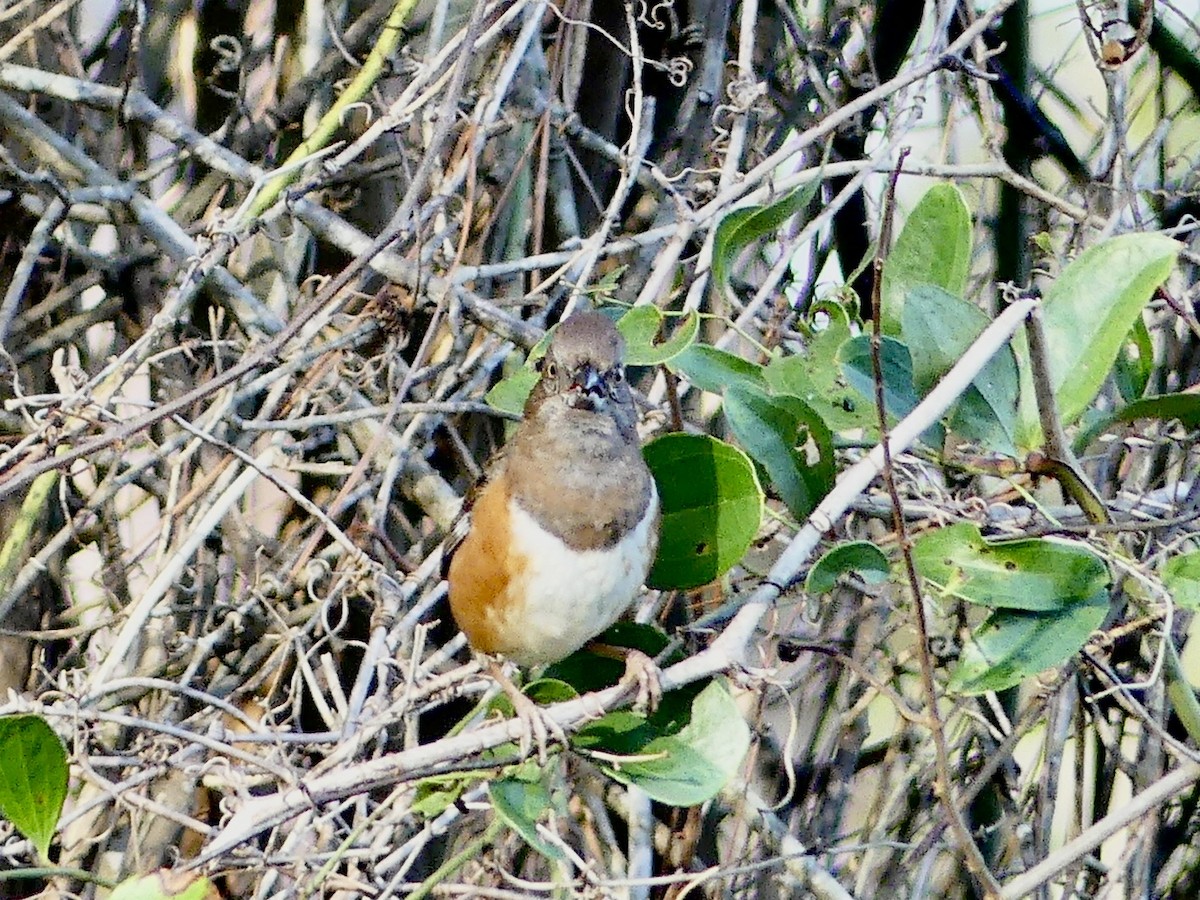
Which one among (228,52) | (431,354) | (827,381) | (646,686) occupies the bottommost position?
(646,686)

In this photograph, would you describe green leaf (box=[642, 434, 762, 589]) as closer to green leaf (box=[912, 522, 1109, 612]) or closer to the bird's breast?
the bird's breast

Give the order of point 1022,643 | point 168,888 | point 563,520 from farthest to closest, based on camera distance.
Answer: point 563,520 → point 1022,643 → point 168,888

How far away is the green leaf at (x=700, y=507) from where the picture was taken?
6.41ft

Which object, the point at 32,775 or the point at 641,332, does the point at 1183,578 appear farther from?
the point at 32,775

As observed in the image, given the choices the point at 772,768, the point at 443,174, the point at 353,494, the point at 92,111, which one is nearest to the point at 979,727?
the point at 772,768

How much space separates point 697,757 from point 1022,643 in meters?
0.42

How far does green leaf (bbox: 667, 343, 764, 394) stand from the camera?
2.03 m

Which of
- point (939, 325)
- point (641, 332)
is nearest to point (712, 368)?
point (641, 332)

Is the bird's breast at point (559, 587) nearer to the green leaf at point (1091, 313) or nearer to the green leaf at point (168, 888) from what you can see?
the green leaf at point (1091, 313)

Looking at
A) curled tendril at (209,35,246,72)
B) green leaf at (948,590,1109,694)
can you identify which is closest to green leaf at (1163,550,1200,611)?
green leaf at (948,590,1109,694)

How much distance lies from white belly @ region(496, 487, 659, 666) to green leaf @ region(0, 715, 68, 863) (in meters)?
0.79

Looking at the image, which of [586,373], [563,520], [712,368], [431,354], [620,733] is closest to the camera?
[620,733]

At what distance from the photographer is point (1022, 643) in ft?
5.92

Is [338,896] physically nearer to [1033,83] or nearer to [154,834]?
[154,834]
